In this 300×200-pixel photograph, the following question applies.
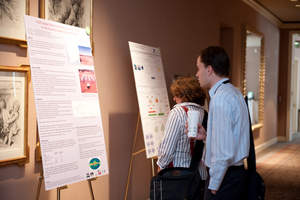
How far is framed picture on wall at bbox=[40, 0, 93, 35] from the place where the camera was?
304cm

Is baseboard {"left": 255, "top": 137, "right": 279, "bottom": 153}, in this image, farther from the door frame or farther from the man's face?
the man's face

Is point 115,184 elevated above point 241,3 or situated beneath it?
situated beneath

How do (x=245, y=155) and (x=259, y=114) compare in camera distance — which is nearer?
(x=245, y=155)

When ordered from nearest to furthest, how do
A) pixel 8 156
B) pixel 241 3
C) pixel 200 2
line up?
pixel 8 156, pixel 200 2, pixel 241 3

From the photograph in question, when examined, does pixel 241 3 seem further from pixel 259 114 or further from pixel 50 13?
pixel 50 13

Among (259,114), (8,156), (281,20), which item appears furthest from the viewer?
(281,20)

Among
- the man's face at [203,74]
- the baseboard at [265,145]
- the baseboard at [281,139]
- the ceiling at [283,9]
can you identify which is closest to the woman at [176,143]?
the man's face at [203,74]

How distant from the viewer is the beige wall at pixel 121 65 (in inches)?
114

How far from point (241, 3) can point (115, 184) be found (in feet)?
17.8

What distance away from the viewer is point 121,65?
4066 mm

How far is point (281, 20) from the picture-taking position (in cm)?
1095

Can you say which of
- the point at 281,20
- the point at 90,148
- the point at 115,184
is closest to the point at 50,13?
the point at 90,148

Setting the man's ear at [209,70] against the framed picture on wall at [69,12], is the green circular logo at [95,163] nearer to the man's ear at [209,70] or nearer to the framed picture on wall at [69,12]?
the man's ear at [209,70]

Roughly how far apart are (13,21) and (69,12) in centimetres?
65
